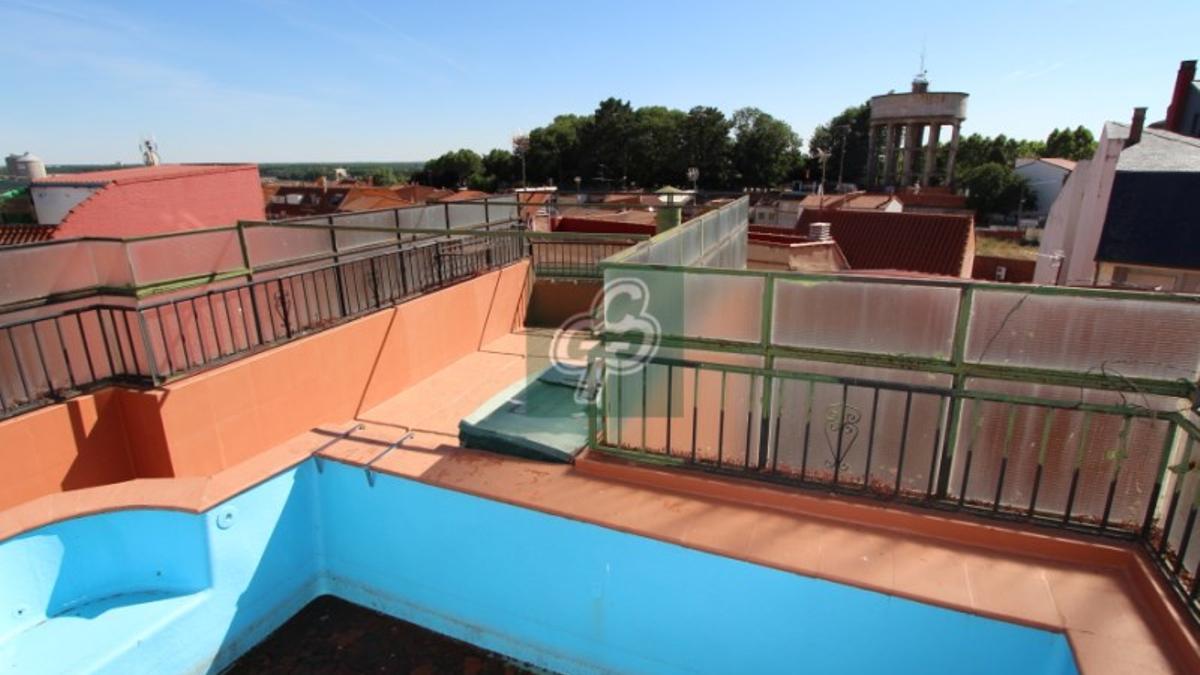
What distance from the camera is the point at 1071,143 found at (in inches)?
2398

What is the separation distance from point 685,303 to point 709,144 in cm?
6612

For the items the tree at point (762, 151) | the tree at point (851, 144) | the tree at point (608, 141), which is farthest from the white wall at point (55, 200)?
the tree at point (851, 144)

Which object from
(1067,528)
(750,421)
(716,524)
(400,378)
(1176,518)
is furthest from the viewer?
(400,378)

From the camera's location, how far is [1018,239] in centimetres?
3603

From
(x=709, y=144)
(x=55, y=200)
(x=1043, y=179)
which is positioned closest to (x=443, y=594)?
(x=55, y=200)

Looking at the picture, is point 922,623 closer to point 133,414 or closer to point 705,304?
point 705,304

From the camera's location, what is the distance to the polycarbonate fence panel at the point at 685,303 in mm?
3230

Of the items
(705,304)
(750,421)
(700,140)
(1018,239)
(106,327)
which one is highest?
(700,140)

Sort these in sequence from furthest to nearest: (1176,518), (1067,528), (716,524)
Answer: (716,524) → (1067,528) → (1176,518)

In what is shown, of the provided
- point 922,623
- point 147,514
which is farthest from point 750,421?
point 147,514

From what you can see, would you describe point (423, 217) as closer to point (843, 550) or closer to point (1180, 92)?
point (843, 550)

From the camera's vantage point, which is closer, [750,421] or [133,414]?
[750,421]

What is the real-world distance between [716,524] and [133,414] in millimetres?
4188

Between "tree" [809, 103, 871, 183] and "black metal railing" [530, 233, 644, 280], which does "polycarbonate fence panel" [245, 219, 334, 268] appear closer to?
"black metal railing" [530, 233, 644, 280]
